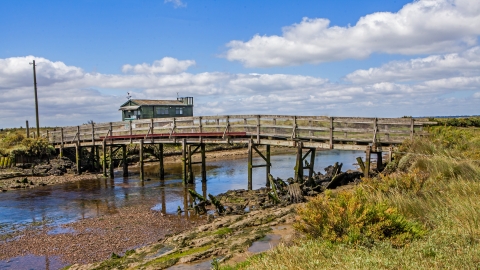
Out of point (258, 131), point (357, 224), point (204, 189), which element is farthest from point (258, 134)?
point (357, 224)

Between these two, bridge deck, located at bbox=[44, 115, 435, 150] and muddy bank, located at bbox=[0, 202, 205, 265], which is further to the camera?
bridge deck, located at bbox=[44, 115, 435, 150]

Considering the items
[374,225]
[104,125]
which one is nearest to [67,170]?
[104,125]

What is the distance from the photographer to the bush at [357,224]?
6742 mm

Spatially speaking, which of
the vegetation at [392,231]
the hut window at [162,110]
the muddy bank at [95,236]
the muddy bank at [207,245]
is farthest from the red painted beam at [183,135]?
the hut window at [162,110]

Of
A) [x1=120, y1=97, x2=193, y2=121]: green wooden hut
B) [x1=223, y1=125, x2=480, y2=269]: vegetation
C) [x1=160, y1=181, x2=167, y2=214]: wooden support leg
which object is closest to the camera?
[x1=223, y1=125, x2=480, y2=269]: vegetation

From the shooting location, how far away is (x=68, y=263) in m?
11.4

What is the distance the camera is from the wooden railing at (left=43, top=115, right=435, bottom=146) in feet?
54.8

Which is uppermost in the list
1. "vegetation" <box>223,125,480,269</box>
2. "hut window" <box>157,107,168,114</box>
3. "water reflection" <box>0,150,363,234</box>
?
"hut window" <box>157,107,168,114</box>

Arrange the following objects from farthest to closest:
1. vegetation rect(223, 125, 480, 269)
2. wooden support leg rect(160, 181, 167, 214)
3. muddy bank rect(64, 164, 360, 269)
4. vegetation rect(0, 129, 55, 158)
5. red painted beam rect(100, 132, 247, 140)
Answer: vegetation rect(0, 129, 55, 158) < red painted beam rect(100, 132, 247, 140) < wooden support leg rect(160, 181, 167, 214) < muddy bank rect(64, 164, 360, 269) < vegetation rect(223, 125, 480, 269)

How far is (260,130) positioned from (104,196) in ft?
30.1

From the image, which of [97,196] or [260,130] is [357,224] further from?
[97,196]

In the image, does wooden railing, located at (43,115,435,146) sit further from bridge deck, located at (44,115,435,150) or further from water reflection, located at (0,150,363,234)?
water reflection, located at (0,150,363,234)

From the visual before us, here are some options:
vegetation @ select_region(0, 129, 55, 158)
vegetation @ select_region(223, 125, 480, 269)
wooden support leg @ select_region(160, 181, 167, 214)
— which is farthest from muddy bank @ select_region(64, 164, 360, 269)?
vegetation @ select_region(0, 129, 55, 158)

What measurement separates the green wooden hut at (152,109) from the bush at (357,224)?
42.2 meters
